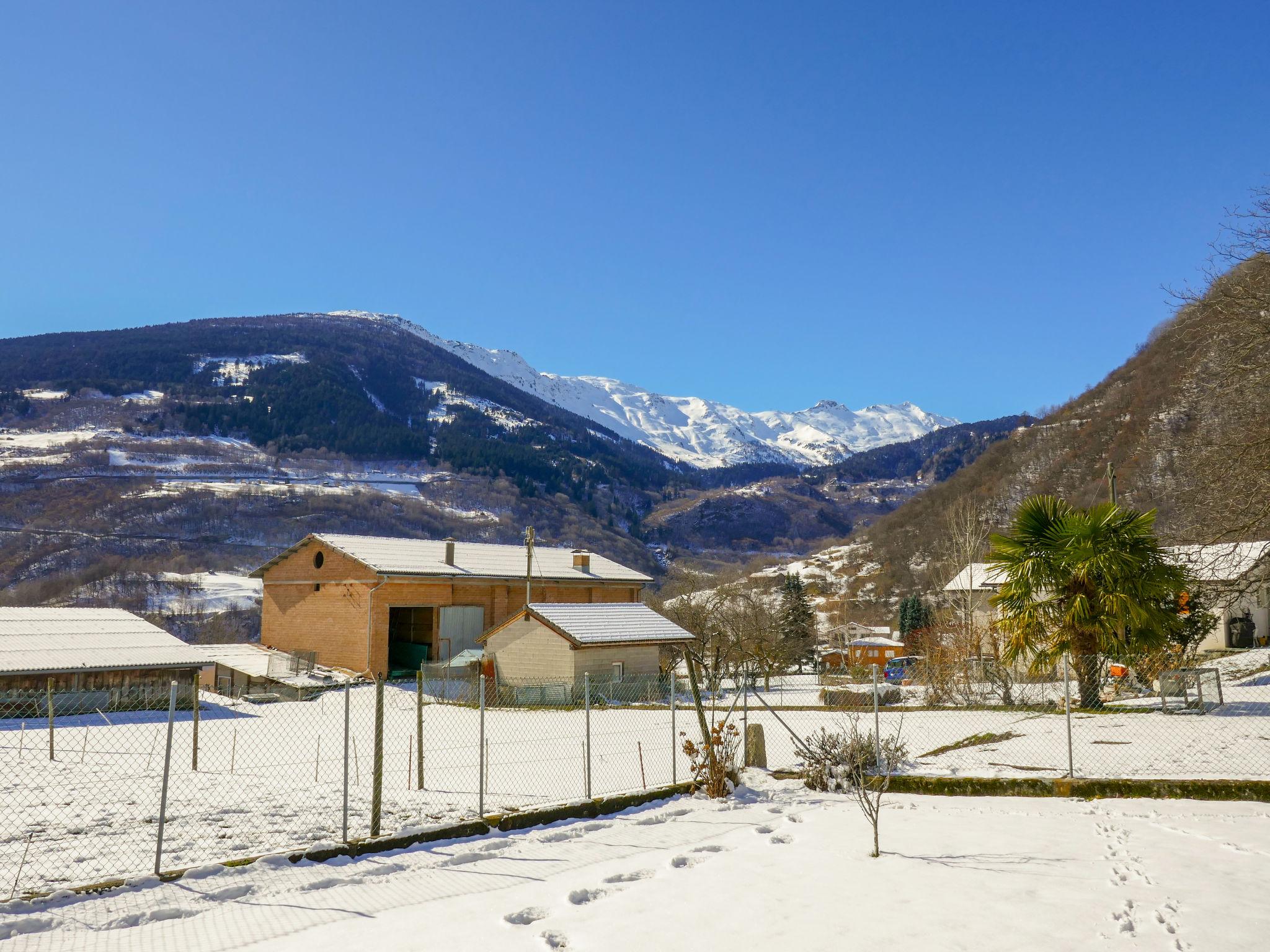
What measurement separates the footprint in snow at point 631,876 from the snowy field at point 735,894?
0.06ft

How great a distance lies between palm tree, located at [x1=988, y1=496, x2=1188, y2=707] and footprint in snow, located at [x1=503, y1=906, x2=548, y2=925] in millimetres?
14548

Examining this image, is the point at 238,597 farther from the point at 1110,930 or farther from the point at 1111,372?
the point at 1111,372

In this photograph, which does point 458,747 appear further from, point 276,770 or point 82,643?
point 82,643

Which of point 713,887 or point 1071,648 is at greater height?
point 1071,648

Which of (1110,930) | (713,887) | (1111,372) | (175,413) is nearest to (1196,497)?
(1110,930)

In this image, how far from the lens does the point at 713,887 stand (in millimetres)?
7703

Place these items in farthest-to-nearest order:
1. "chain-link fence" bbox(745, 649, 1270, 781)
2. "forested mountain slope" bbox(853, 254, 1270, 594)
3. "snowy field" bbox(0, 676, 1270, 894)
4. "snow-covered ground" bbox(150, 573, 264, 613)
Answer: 1. "snow-covered ground" bbox(150, 573, 264, 613)
2. "forested mountain slope" bbox(853, 254, 1270, 594)
3. "chain-link fence" bbox(745, 649, 1270, 781)
4. "snowy field" bbox(0, 676, 1270, 894)

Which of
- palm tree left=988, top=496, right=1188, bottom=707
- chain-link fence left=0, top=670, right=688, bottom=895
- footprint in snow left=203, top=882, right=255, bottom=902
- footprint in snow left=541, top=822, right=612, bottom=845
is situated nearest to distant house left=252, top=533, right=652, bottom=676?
chain-link fence left=0, top=670, right=688, bottom=895

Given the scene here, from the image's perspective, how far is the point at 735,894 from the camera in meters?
7.50

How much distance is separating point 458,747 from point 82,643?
52.6 feet

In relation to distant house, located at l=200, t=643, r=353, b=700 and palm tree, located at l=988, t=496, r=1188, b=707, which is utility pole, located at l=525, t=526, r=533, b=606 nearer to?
distant house, located at l=200, t=643, r=353, b=700

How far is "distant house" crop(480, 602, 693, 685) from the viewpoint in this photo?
96.6 feet

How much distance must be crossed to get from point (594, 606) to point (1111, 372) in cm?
11711

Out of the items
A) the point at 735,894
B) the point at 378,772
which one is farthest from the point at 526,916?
the point at 378,772
